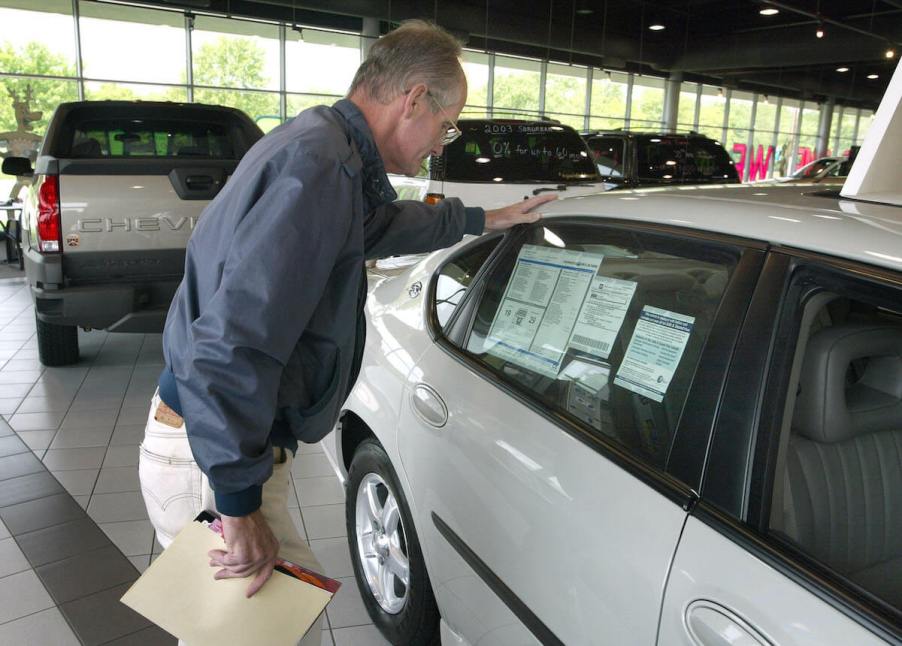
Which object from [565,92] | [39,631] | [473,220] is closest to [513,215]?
[473,220]

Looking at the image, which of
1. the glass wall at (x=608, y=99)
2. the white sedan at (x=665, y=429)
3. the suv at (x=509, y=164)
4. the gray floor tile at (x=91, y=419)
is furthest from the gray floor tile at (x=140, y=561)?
the glass wall at (x=608, y=99)

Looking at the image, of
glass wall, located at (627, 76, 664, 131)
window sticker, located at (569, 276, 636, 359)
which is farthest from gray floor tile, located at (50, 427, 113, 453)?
glass wall, located at (627, 76, 664, 131)

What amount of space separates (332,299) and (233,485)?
38 centimetres

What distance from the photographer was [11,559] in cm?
283

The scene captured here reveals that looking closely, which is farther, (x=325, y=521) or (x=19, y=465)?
(x=19, y=465)

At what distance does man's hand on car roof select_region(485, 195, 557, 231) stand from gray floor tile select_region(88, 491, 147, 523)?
2.29m

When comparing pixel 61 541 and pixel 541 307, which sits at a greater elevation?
pixel 541 307

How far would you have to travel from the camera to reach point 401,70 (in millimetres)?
1372

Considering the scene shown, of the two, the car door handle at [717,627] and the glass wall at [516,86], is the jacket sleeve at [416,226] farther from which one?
the glass wall at [516,86]

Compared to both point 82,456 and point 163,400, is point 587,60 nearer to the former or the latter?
point 82,456

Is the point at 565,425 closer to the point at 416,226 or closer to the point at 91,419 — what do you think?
the point at 416,226

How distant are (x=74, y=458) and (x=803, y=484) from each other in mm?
3684

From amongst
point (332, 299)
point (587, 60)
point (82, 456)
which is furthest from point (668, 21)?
point (332, 299)

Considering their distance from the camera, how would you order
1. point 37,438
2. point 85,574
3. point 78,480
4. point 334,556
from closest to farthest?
1. point 85,574
2. point 334,556
3. point 78,480
4. point 37,438
